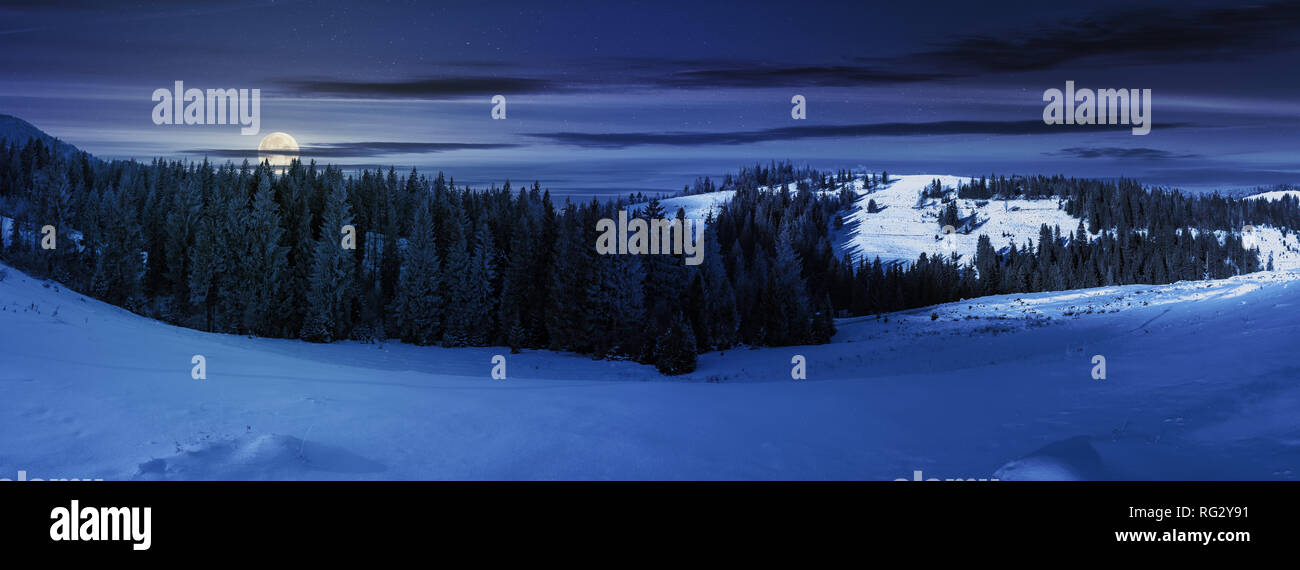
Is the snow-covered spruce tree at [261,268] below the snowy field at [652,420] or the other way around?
the other way around

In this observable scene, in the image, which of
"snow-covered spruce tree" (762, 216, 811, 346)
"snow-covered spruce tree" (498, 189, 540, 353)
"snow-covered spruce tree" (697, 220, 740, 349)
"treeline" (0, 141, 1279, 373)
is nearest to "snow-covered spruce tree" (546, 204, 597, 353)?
"treeline" (0, 141, 1279, 373)

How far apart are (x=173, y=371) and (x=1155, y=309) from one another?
43305 mm

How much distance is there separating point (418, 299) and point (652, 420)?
159 feet

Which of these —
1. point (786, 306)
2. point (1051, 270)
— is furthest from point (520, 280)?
point (1051, 270)

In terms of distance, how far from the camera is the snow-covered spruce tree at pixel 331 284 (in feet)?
178

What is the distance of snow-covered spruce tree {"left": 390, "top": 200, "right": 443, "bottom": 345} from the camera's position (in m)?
58.3

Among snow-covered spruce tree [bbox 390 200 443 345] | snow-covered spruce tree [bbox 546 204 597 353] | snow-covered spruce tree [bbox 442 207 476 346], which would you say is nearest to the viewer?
snow-covered spruce tree [bbox 546 204 597 353]

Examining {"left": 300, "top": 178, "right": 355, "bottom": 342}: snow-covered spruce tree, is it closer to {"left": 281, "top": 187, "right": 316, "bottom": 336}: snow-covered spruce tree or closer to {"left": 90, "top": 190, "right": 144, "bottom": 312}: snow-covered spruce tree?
{"left": 281, "top": 187, "right": 316, "bottom": 336}: snow-covered spruce tree

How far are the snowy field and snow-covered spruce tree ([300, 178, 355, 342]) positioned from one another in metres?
34.6

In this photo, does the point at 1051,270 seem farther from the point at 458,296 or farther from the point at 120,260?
the point at 120,260

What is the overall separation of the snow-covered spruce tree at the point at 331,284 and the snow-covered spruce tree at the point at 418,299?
3.83 meters

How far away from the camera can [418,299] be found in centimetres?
5831

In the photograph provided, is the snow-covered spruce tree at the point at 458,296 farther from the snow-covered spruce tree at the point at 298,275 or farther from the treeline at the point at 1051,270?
the treeline at the point at 1051,270

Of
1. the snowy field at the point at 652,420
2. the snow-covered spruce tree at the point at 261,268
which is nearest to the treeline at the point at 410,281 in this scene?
the snow-covered spruce tree at the point at 261,268
